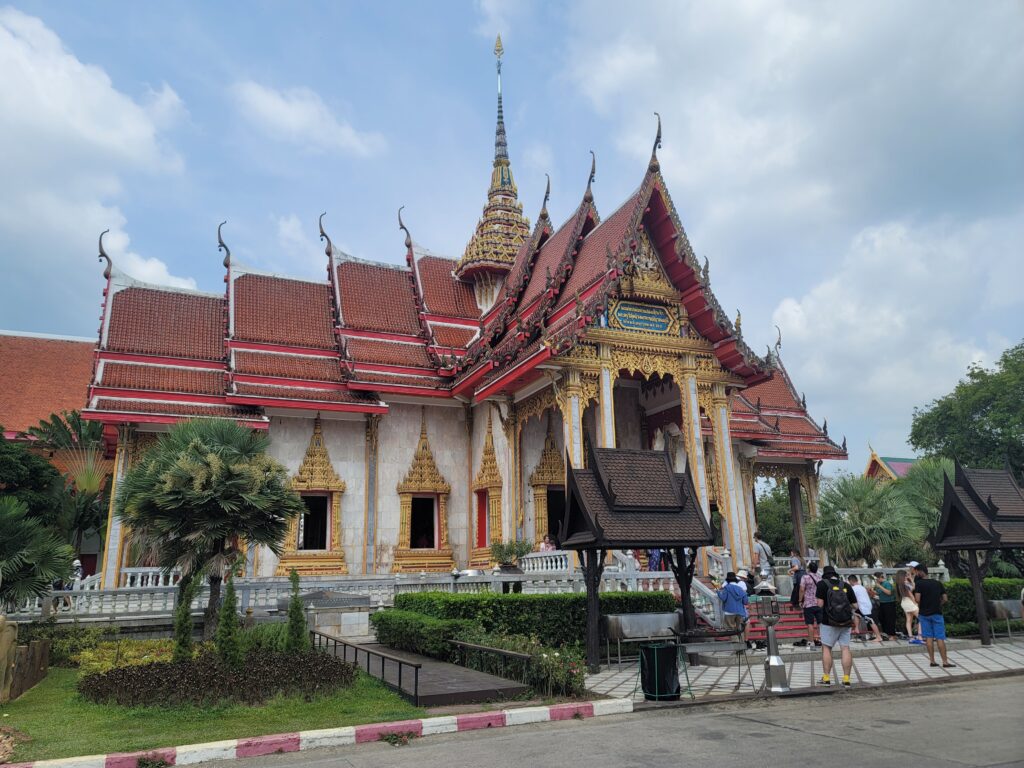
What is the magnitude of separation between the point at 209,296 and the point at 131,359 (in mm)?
3546

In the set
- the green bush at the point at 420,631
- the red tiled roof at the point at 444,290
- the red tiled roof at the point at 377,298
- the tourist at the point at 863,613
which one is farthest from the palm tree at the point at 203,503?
the red tiled roof at the point at 444,290

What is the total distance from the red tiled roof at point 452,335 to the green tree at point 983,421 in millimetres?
24854

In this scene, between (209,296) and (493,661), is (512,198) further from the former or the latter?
(493,661)

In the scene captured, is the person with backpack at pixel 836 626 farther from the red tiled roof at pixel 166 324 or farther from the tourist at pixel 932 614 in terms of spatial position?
the red tiled roof at pixel 166 324

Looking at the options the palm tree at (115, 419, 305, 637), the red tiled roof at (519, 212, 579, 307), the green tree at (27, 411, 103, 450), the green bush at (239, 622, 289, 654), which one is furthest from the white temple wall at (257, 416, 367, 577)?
the green tree at (27, 411, 103, 450)

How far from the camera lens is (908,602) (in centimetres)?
1305

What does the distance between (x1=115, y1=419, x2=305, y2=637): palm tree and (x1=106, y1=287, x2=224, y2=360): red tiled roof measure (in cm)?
761

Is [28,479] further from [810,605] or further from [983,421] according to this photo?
[983,421]

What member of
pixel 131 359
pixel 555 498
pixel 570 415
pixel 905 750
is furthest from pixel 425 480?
pixel 905 750

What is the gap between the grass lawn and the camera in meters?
6.19

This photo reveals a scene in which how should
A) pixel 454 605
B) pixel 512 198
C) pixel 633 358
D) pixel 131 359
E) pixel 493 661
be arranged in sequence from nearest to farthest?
1. pixel 493 661
2. pixel 454 605
3. pixel 633 358
4. pixel 131 359
5. pixel 512 198

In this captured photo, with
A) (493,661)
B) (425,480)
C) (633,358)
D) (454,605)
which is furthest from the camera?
(425,480)

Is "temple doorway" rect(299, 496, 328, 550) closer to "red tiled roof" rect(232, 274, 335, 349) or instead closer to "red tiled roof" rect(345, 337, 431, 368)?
"red tiled roof" rect(345, 337, 431, 368)

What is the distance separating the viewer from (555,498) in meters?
18.8
